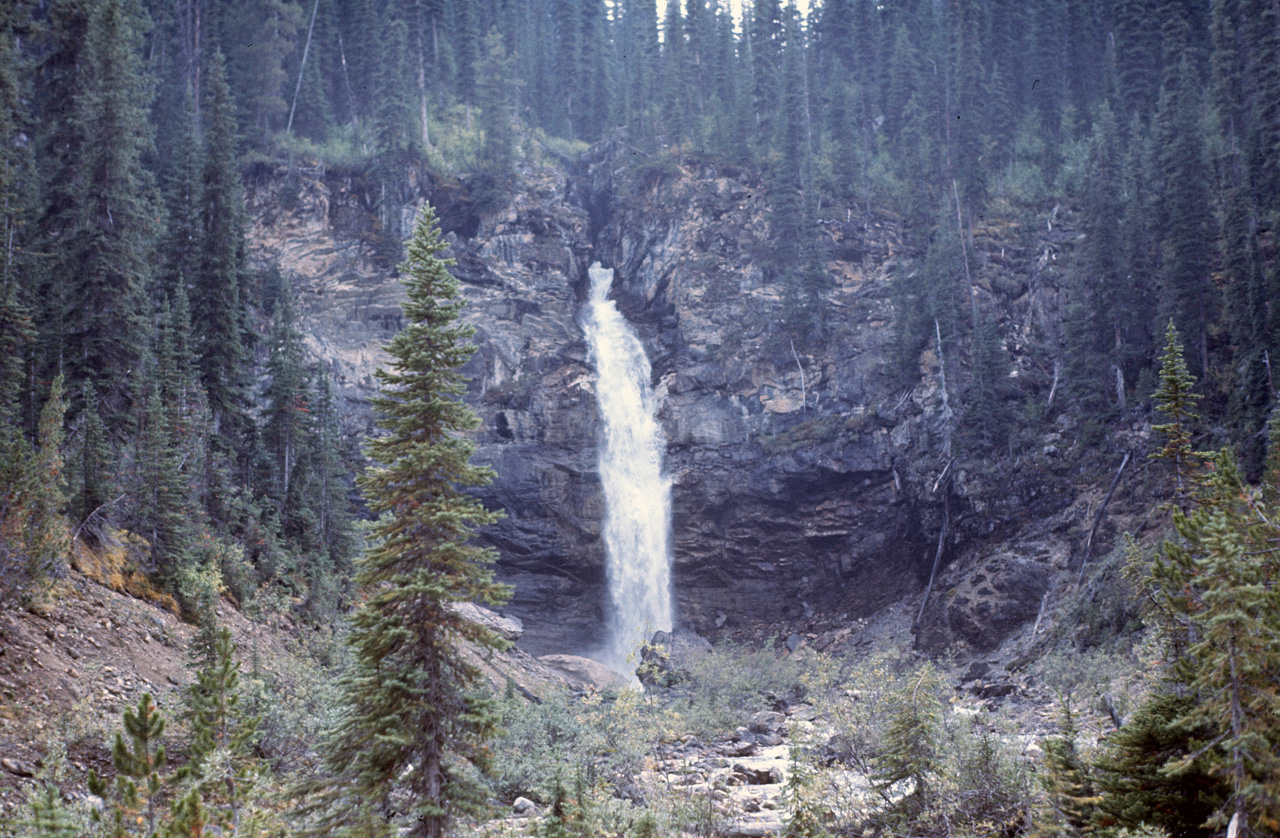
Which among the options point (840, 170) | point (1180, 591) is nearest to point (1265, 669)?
point (1180, 591)

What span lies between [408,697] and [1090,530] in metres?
34.5

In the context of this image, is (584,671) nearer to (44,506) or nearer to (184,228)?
(44,506)

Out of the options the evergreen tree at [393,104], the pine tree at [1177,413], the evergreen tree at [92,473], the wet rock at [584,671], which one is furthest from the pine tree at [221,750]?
the evergreen tree at [393,104]

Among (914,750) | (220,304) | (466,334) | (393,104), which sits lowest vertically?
(914,750)

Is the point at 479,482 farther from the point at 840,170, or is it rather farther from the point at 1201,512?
the point at 840,170

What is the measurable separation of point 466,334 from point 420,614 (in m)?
4.64

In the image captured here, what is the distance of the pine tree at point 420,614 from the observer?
1172cm

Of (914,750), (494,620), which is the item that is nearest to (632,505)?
(494,620)

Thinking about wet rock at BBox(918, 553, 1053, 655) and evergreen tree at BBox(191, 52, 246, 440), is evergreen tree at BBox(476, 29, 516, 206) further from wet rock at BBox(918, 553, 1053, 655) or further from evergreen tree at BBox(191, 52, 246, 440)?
wet rock at BBox(918, 553, 1053, 655)

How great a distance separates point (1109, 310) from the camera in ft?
132

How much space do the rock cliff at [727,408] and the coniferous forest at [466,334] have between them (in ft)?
7.13

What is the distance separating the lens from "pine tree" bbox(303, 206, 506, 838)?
11.7m

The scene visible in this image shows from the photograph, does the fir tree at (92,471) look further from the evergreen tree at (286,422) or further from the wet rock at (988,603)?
the wet rock at (988,603)

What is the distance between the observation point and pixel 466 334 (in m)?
13.5
